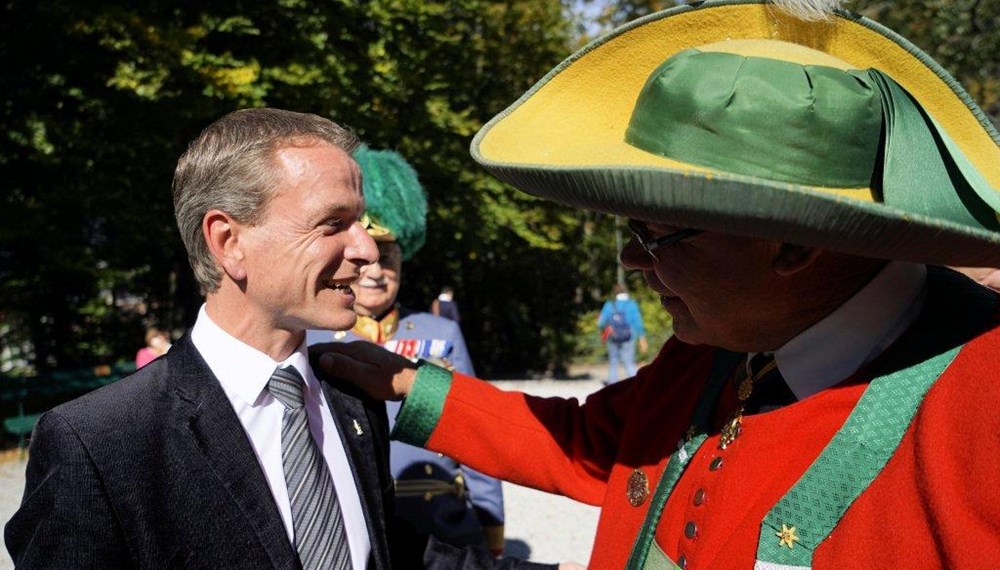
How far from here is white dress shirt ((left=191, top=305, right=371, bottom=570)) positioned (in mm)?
1823

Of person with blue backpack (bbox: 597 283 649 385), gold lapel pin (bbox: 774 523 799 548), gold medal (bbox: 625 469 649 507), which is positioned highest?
gold lapel pin (bbox: 774 523 799 548)

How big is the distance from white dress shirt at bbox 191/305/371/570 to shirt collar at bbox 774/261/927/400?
1.08 metres

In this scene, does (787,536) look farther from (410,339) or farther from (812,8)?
(410,339)

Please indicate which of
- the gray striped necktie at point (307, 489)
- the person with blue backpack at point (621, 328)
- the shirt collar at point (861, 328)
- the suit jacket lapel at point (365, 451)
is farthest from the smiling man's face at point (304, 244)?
the person with blue backpack at point (621, 328)

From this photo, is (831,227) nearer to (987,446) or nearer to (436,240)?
(987,446)

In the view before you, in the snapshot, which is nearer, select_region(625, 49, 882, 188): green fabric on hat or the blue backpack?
select_region(625, 49, 882, 188): green fabric on hat

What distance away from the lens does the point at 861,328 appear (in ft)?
5.29

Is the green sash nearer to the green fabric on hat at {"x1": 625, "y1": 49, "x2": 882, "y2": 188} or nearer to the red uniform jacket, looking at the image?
the red uniform jacket

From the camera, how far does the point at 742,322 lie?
168cm

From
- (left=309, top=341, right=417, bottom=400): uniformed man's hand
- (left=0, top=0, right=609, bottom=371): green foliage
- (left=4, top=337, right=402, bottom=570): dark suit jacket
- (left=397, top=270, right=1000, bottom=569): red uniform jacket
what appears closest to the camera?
(left=397, top=270, right=1000, bottom=569): red uniform jacket

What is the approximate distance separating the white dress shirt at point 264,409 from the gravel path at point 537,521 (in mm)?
4136

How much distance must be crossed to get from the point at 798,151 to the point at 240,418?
1304 mm

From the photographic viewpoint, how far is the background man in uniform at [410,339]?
10.1 feet

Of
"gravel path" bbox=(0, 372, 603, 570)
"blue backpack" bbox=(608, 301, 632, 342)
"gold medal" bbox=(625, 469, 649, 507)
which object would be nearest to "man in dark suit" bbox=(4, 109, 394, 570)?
"gold medal" bbox=(625, 469, 649, 507)
